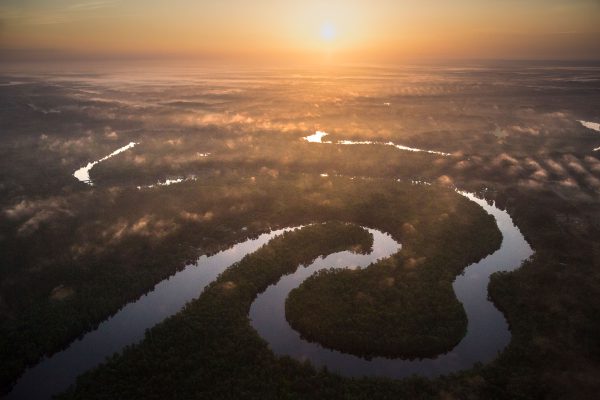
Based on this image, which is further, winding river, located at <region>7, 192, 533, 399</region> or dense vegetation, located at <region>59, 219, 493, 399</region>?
winding river, located at <region>7, 192, 533, 399</region>

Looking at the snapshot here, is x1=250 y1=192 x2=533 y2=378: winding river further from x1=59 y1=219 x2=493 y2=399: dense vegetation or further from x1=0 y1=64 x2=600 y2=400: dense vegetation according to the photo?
x1=59 y1=219 x2=493 y2=399: dense vegetation

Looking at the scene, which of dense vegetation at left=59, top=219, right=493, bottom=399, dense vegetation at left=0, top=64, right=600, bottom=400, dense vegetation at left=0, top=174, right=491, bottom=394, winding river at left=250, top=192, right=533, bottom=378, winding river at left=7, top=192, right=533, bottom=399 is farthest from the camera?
dense vegetation at left=0, top=174, right=491, bottom=394

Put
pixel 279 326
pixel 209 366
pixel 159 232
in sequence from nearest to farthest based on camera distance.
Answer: pixel 209 366 → pixel 279 326 → pixel 159 232

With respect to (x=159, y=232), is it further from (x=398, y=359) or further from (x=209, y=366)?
(x=398, y=359)

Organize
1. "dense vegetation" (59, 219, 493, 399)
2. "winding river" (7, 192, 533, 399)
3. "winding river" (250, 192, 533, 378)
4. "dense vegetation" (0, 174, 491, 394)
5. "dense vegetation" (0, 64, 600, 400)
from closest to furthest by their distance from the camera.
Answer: "dense vegetation" (59, 219, 493, 399), "dense vegetation" (0, 64, 600, 400), "winding river" (7, 192, 533, 399), "winding river" (250, 192, 533, 378), "dense vegetation" (0, 174, 491, 394)

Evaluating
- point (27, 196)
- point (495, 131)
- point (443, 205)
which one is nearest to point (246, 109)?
point (495, 131)

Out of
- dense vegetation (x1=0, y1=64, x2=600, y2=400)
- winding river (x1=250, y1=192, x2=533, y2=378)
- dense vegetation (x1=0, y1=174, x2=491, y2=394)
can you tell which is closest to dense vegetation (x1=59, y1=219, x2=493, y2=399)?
dense vegetation (x1=0, y1=64, x2=600, y2=400)

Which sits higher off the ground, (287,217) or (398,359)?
(287,217)

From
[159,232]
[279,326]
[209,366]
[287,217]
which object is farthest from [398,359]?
[159,232]

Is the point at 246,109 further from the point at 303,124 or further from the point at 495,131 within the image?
the point at 495,131
